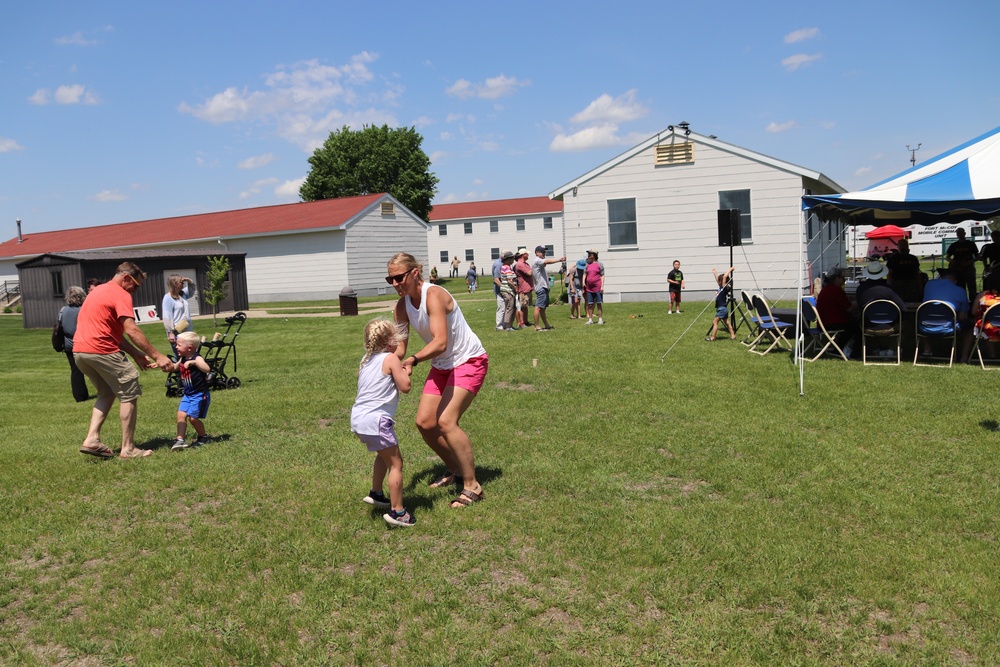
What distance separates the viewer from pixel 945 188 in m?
10.6

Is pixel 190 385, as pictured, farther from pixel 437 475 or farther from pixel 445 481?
pixel 445 481

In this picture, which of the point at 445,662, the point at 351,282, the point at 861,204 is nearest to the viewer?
the point at 445,662

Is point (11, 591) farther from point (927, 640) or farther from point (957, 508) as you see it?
point (957, 508)

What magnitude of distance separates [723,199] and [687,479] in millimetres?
17321

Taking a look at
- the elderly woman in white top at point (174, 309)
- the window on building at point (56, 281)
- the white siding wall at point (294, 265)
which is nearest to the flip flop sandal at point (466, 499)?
the elderly woman in white top at point (174, 309)

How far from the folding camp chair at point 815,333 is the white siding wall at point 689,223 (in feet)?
30.9

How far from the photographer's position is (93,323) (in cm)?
680

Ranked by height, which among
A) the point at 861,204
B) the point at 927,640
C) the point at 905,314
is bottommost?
the point at 927,640

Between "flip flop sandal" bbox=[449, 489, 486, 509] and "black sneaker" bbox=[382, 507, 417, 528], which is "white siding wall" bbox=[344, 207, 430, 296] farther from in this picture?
"black sneaker" bbox=[382, 507, 417, 528]

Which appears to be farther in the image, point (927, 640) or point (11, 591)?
point (11, 591)

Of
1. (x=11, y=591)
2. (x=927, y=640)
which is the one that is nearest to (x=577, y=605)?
(x=927, y=640)

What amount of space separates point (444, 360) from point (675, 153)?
59.8 ft

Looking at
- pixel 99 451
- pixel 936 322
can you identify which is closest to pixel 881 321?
pixel 936 322

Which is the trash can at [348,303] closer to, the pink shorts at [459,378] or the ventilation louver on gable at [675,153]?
the ventilation louver on gable at [675,153]
